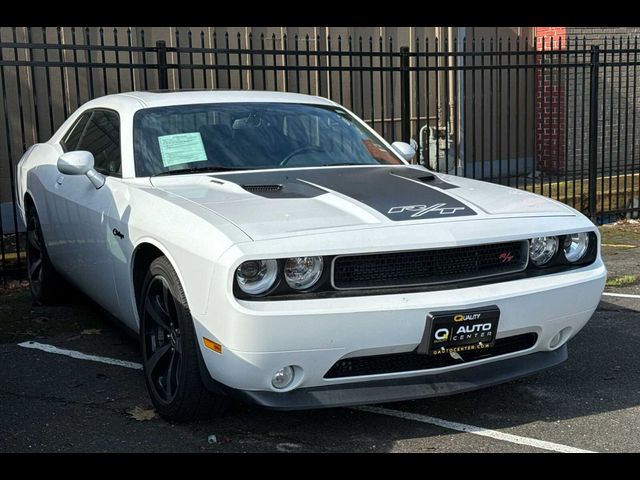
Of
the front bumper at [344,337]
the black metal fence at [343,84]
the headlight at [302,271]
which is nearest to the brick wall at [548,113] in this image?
the black metal fence at [343,84]

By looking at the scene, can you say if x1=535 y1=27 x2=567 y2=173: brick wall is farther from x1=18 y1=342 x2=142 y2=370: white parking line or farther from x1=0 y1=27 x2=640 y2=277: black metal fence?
x1=18 y1=342 x2=142 y2=370: white parking line

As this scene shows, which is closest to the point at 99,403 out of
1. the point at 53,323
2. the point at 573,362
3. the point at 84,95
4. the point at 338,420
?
the point at 338,420

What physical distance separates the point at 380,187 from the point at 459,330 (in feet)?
3.44

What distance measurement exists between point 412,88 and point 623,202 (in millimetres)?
3262

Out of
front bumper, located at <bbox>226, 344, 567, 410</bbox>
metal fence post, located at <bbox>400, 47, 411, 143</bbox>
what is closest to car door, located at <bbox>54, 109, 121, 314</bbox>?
front bumper, located at <bbox>226, 344, 567, 410</bbox>

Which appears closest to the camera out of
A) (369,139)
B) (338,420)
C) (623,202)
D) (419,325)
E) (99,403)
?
(419,325)

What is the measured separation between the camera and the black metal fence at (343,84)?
26.7 feet

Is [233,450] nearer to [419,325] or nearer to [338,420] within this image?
[338,420]

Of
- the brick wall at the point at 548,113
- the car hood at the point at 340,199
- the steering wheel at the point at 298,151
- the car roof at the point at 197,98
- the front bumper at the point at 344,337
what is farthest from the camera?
the brick wall at the point at 548,113

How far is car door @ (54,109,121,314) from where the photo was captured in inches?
192

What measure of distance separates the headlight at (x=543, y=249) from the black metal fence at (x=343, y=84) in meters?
4.54

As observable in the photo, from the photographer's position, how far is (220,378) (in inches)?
147

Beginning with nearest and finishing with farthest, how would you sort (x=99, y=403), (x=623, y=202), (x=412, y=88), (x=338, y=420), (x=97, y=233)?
(x=338, y=420)
(x=99, y=403)
(x=97, y=233)
(x=623, y=202)
(x=412, y=88)

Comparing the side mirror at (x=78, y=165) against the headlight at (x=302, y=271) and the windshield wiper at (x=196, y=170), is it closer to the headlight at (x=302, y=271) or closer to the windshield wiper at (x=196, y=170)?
the windshield wiper at (x=196, y=170)
